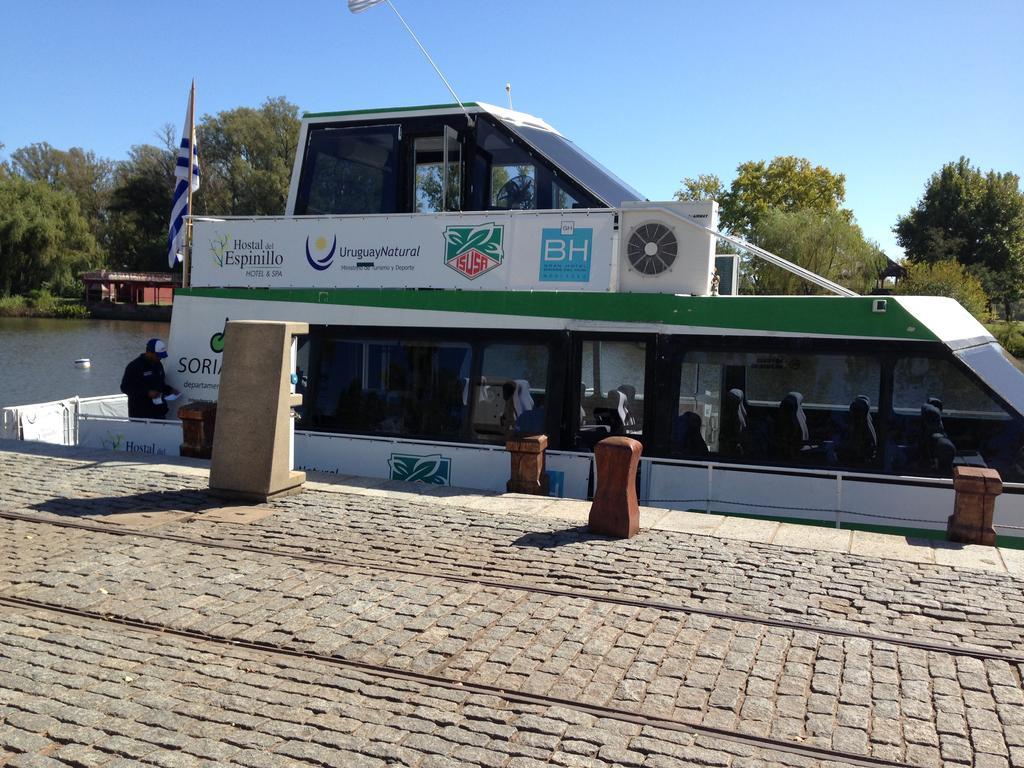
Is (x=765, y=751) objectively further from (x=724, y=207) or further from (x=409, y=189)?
(x=724, y=207)

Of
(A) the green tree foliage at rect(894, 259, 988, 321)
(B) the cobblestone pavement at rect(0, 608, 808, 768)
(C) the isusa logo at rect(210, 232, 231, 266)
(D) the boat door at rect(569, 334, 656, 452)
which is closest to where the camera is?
(B) the cobblestone pavement at rect(0, 608, 808, 768)

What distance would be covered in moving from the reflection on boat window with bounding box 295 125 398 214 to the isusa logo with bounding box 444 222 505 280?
1.34m

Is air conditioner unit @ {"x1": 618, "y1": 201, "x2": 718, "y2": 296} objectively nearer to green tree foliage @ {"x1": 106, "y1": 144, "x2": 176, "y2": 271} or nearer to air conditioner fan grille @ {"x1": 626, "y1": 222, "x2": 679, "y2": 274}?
air conditioner fan grille @ {"x1": 626, "y1": 222, "x2": 679, "y2": 274}

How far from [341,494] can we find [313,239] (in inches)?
143

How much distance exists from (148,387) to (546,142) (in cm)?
626

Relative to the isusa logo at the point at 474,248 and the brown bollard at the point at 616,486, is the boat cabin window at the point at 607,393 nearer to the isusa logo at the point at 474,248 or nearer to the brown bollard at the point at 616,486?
the isusa logo at the point at 474,248

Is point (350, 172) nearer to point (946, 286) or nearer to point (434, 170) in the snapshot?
point (434, 170)

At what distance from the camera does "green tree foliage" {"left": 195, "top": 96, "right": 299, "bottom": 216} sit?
65688 millimetres

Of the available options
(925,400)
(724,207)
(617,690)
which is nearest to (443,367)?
(925,400)

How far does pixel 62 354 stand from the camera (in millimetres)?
37469

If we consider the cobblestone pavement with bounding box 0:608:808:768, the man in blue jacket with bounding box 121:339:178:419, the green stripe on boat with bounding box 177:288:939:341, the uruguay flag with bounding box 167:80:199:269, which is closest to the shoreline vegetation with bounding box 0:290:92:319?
the uruguay flag with bounding box 167:80:199:269

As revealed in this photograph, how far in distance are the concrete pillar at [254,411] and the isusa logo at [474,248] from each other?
2303 mm

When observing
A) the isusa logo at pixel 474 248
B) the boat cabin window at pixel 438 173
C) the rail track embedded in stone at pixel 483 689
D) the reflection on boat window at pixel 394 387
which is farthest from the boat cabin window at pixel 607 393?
the rail track embedded in stone at pixel 483 689

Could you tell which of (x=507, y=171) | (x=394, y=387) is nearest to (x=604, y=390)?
(x=394, y=387)
